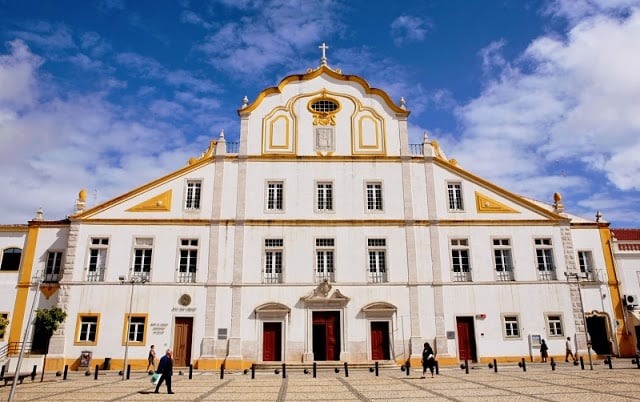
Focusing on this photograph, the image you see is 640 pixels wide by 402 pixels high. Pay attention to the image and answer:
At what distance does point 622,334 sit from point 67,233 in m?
32.1

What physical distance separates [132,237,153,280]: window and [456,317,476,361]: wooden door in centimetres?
1729

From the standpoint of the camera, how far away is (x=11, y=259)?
2738 centimetres

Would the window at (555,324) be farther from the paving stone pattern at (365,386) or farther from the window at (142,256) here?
the window at (142,256)

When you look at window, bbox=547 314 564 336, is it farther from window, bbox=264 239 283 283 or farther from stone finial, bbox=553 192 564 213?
window, bbox=264 239 283 283

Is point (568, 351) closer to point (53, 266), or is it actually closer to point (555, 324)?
point (555, 324)

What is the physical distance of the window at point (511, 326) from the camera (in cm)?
2592

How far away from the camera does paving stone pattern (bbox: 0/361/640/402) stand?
47.1ft

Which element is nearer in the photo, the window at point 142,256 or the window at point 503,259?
the window at point 142,256

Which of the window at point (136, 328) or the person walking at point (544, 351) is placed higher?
the window at point (136, 328)

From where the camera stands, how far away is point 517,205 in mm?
28094

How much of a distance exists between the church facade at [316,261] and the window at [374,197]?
0.12m

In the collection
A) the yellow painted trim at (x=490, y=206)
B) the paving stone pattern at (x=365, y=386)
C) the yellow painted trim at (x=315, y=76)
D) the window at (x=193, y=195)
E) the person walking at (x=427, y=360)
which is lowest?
the paving stone pattern at (x=365, y=386)

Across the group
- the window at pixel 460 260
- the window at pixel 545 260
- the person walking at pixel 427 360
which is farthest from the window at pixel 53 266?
the window at pixel 545 260

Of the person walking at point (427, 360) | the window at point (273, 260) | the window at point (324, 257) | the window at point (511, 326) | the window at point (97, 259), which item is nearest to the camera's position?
the person walking at point (427, 360)
